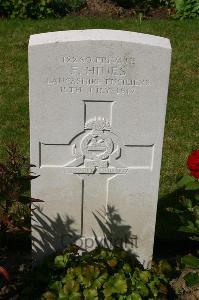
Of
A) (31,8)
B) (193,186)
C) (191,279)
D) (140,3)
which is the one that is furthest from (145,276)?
(140,3)

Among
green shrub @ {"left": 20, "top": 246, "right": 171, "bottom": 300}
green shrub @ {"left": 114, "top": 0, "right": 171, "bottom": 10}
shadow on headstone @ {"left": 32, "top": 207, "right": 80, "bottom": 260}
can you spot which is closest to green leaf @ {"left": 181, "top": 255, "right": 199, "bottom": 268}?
green shrub @ {"left": 20, "top": 246, "right": 171, "bottom": 300}

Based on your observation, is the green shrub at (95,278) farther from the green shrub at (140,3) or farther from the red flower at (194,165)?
the green shrub at (140,3)

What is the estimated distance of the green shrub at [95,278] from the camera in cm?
372

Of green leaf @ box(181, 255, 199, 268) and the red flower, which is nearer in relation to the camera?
the red flower

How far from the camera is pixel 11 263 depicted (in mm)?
4352

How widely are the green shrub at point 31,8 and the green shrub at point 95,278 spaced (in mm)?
5964

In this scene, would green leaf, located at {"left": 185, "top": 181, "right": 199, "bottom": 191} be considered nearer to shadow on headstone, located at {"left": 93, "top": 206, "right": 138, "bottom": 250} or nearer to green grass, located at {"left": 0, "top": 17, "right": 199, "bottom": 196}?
shadow on headstone, located at {"left": 93, "top": 206, "right": 138, "bottom": 250}

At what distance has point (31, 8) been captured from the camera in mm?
9227

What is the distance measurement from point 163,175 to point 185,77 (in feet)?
7.92

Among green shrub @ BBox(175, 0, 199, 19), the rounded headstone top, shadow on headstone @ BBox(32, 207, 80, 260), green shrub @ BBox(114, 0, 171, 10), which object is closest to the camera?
the rounded headstone top

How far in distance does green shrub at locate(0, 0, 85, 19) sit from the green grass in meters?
0.22

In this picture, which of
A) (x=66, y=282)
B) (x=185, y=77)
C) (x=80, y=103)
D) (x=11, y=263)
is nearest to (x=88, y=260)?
(x=66, y=282)

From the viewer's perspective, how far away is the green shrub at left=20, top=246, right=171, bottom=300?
12.2 feet

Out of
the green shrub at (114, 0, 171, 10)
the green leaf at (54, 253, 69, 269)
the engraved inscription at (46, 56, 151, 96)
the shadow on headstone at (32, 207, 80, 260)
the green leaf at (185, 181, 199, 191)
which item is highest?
the green shrub at (114, 0, 171, 10)
